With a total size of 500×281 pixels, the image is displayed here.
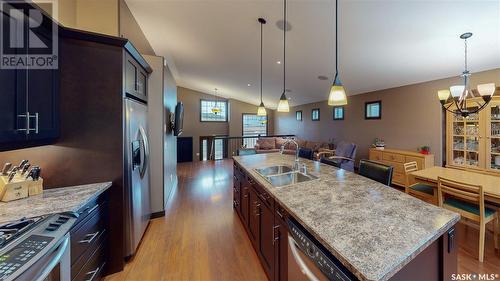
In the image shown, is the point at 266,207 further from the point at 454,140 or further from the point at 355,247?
the point at 454,140

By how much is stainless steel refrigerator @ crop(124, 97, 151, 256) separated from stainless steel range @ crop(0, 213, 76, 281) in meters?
0.74

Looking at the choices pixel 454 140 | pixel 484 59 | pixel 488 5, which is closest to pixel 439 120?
pixel 454 140

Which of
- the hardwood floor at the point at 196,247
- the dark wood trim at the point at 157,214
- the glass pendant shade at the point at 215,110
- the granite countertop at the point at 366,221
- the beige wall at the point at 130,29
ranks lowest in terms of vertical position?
the hardwood floor at the point at 196,247

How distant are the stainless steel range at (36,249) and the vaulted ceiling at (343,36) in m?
2.83

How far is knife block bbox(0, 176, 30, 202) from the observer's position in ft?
4.82

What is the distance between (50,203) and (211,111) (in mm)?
8131

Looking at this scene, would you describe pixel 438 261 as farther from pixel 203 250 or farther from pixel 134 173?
pixel 134 173

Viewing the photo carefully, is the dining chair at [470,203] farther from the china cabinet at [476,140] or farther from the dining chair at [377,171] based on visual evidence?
the china cabinet at [476,140]

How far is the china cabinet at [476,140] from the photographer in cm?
322

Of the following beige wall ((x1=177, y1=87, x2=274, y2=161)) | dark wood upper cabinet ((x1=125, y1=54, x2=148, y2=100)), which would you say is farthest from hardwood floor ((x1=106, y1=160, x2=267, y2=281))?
beige wall ((x1=177, y1=87, x2=274, y2=161))

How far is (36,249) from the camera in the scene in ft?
3.32

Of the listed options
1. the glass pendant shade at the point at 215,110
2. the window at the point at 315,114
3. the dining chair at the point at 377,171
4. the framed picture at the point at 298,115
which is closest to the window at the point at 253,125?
the glass pendant shade at the point at 215,110

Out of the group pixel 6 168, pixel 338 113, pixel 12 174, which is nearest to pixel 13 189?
pixel 12 174

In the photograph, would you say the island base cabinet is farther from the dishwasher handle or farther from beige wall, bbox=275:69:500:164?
beige wall, bbox=275:69:500:164
